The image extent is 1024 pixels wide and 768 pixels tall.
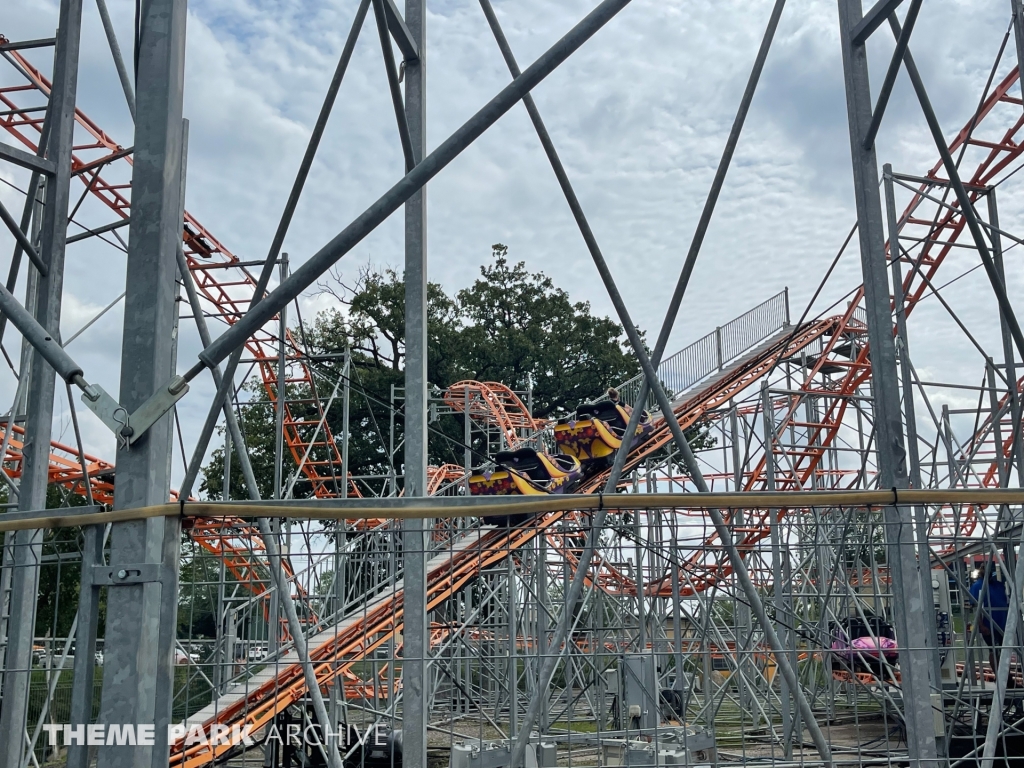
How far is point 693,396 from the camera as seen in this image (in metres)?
17.4

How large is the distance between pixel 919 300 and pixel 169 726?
1387 cm

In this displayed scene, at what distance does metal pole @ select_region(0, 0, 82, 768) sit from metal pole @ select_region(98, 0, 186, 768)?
2.14 metres

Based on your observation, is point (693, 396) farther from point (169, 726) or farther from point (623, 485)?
point (169, 726)

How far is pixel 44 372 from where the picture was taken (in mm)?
5824

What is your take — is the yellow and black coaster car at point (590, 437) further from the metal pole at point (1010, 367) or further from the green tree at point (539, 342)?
the green tree at point (539, 342)

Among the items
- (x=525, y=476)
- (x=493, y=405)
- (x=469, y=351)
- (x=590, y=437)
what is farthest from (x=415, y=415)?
(x=469, y=351)

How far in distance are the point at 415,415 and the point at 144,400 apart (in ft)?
8.37

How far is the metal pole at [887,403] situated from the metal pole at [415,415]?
2106mm

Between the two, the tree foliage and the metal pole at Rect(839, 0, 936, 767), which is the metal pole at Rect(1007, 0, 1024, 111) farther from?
the tree foliage

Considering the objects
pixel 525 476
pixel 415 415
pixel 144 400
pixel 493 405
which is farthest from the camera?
pixel 493 405

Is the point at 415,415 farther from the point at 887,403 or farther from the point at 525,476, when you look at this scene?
the point at 525,476

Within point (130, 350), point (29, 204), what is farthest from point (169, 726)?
point (29, 204)

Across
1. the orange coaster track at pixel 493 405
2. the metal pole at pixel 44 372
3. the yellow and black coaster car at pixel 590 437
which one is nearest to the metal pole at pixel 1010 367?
the yellow and black coaster car at pixel 590 437

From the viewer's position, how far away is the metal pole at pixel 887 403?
4121mm
